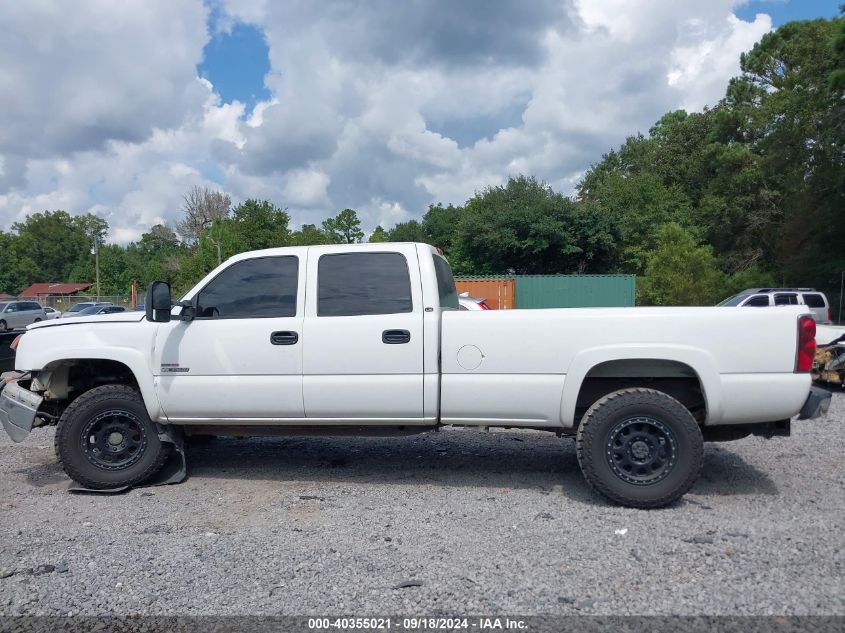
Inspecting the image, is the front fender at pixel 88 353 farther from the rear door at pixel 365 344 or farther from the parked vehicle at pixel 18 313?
the parked vehicle at pixel 18 313

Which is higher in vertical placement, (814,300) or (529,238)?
(529,238)

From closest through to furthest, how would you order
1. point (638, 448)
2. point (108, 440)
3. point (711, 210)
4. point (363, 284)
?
point (638, 448) < point (363, 284) < point (108, 440) < point (711, 210)

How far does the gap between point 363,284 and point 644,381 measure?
2.31 meters

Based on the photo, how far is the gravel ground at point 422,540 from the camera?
3.55m

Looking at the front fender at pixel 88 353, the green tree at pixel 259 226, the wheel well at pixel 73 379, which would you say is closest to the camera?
the front fender at pixel 88 353

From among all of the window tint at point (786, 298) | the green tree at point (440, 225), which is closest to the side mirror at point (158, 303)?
the window tint at point (786, 298)

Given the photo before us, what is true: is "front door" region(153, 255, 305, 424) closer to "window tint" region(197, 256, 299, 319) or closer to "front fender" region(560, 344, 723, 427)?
"window tint" region(197, 256, 299, 319)

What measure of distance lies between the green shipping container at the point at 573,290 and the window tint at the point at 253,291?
81.6 feet

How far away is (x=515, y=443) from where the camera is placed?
23.4ft

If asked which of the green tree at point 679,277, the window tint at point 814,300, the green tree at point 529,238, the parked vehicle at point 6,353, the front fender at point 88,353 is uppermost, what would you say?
the green tree at point 529,238

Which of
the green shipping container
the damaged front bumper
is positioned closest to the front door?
the damaged front bumper

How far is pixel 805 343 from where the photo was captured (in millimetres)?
4805

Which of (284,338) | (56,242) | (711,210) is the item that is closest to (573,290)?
(711,210)

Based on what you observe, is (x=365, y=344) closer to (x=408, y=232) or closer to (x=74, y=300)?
(x=74, y=300)
